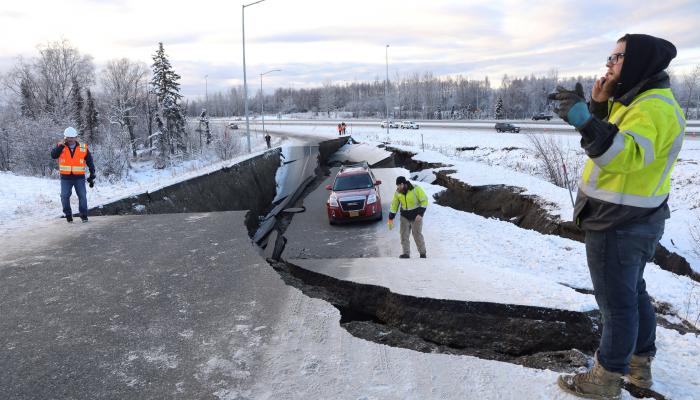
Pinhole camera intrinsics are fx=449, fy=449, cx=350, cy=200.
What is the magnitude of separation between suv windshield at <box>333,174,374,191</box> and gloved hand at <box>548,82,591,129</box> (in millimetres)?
12283

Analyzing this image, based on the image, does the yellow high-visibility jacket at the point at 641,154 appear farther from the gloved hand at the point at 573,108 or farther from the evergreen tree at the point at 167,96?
the evergreen tree at the point at 167,96

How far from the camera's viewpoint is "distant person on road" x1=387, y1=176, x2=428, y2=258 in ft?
32.4

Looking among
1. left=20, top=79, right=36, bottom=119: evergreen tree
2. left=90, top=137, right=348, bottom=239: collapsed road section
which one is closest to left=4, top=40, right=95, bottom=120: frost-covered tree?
left=20, top=79, right=36, bottom=119: evergreen tree

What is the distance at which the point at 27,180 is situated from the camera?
608 inches

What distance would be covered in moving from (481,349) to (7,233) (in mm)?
8000

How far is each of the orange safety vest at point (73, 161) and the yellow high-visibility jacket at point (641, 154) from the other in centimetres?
871

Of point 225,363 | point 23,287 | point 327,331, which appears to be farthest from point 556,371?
point 23,287

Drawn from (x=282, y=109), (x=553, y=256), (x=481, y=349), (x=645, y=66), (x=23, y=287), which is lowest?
(x=553, y=256)

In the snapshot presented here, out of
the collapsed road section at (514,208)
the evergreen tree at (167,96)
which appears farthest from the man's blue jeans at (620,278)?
the evergreen tree at (167,96)

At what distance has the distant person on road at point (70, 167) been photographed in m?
8.32

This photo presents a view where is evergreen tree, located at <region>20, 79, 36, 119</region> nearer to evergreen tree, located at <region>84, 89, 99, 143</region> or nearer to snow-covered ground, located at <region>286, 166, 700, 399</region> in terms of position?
evergreen tree, located at <region>84, 89, 99, 143</region>

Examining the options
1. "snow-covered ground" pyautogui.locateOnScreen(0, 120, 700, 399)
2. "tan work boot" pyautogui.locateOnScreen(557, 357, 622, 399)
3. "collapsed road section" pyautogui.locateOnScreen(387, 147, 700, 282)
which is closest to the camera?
"tan work boot" pyautogui.locateOnScreen(557, 357, 622, 399)

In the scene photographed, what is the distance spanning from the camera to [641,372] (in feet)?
9.84

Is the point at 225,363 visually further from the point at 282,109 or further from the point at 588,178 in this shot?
the point at 282,109
